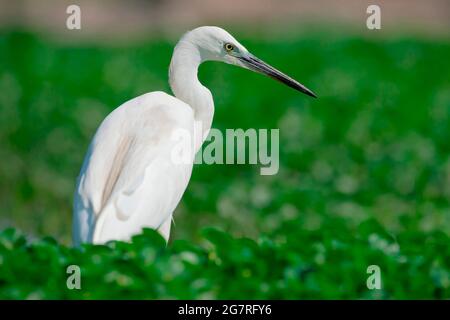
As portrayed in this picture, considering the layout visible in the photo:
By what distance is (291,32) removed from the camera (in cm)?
1512

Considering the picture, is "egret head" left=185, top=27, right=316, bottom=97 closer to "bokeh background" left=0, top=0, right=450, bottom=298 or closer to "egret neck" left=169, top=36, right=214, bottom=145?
"egret neck" left=169, top=36, right=214, bottom=145

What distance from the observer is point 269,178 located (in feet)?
22.7

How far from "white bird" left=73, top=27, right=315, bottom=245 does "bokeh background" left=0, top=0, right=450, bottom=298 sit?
273 millimetres

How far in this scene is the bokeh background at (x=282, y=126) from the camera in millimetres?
6086

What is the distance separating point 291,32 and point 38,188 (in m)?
8.80

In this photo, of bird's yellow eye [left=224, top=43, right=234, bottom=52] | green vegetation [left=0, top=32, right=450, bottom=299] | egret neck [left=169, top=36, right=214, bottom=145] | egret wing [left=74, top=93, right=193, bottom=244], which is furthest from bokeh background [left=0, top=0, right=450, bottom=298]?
bird's yellow eye [left=224, top=43, right=234, bottom=52]

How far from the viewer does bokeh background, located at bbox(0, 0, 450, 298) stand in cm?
Result: 609

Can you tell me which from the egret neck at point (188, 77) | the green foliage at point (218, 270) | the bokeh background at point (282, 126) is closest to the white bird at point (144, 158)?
the egret neck at point (188, 77)

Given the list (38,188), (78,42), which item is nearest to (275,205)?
(38,188)

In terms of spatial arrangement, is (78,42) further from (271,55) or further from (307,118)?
(307,118)

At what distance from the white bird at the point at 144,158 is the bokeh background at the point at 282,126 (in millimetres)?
273

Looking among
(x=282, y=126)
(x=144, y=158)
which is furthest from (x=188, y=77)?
(x=282, y=126)

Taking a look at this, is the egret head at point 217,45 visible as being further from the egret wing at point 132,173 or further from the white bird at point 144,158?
the egret wing at point 132,173

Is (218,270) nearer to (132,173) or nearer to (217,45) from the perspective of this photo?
(132,173)
